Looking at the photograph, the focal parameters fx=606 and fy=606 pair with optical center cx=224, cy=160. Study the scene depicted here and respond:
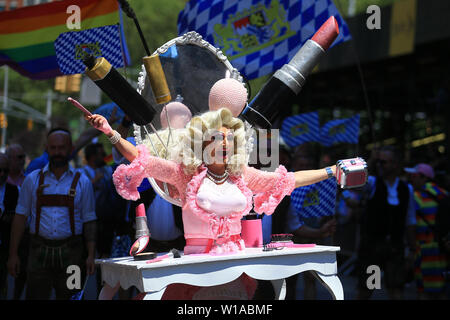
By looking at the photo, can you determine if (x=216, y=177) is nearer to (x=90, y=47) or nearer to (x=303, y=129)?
(x=90, y=47)

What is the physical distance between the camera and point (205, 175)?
3719mm

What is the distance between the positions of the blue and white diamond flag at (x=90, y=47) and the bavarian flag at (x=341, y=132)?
286 centimetres

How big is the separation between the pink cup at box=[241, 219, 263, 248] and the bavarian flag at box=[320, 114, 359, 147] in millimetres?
3141

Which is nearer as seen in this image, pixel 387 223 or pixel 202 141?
pixel 202 141

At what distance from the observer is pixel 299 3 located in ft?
18.7

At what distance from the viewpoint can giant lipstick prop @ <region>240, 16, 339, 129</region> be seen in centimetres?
397

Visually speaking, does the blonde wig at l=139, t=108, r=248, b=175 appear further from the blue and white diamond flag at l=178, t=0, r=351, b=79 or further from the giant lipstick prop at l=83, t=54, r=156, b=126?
the blue and white diamond flag at l=178, t=0, r=351, b=79

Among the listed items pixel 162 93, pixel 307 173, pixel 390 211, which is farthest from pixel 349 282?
pixel 162 93

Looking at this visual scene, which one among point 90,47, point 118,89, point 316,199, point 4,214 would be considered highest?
point 90,47

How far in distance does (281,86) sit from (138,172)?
112cm

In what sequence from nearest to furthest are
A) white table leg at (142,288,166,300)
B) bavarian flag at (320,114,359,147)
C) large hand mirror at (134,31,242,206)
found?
white table leg at (142,288,166,300) < large hand mirror at (134,31,242,206) < bavarian flag at (320,114,359,147)

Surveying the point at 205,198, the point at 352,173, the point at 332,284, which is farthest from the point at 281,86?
the point at 332,284

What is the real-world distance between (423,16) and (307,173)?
24.0 ft

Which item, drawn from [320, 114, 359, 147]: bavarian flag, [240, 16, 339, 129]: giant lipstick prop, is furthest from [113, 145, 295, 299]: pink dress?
[320, 114, 359, 147]: bavarian flag
